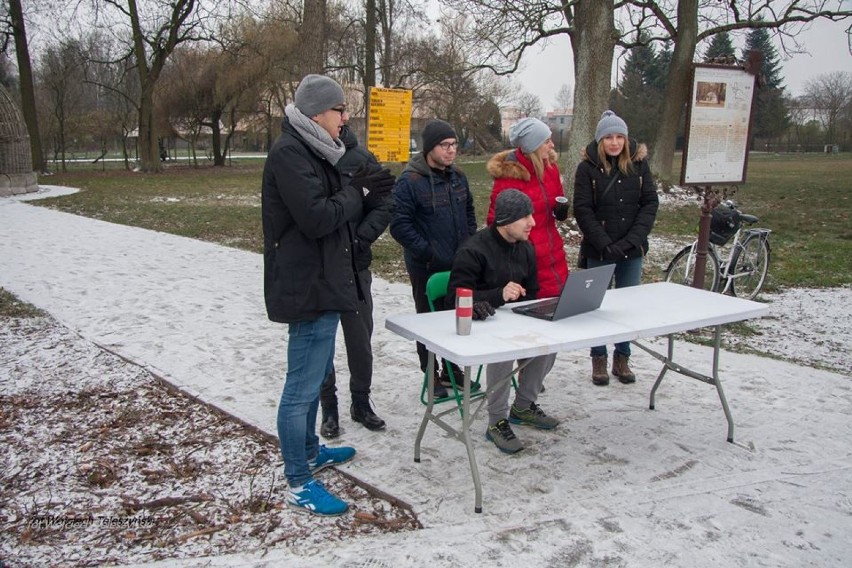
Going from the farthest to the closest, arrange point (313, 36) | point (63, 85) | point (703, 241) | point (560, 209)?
1. point (63, 85)
2. point (313, 36)
3. point (703, 241)
4. point (560, 209)

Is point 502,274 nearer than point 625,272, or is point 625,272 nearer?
point 502,274

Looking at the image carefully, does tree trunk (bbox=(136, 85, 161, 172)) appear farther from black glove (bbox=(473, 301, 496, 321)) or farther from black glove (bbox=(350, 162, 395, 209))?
black glove (bbox=(473, 301, 496, 321))

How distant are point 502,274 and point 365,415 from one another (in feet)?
3.92

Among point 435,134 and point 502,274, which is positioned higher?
point 435,134

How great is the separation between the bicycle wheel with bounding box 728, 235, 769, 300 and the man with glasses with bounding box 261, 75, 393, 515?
5.39 m

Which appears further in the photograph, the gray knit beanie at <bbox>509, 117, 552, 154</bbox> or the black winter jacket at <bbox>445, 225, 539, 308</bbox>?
the gray knit beanie at <bbox>509, 117, 552, 154</bbox>

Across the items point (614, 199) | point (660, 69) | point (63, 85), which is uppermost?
point (660, 69)

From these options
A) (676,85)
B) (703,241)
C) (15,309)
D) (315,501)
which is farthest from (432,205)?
(676,85)

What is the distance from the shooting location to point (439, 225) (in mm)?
4375

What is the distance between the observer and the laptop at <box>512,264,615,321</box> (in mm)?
3432

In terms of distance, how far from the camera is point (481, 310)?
11.5 ft

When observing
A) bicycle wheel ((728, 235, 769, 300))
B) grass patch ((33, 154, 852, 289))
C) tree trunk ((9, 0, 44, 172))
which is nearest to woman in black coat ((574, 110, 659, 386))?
bicycle wheel ((728, 235, 769, 300))

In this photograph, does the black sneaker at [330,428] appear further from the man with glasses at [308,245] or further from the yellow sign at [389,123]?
the yellow sign at [389,123]

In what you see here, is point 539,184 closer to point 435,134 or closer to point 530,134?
point 530,134
